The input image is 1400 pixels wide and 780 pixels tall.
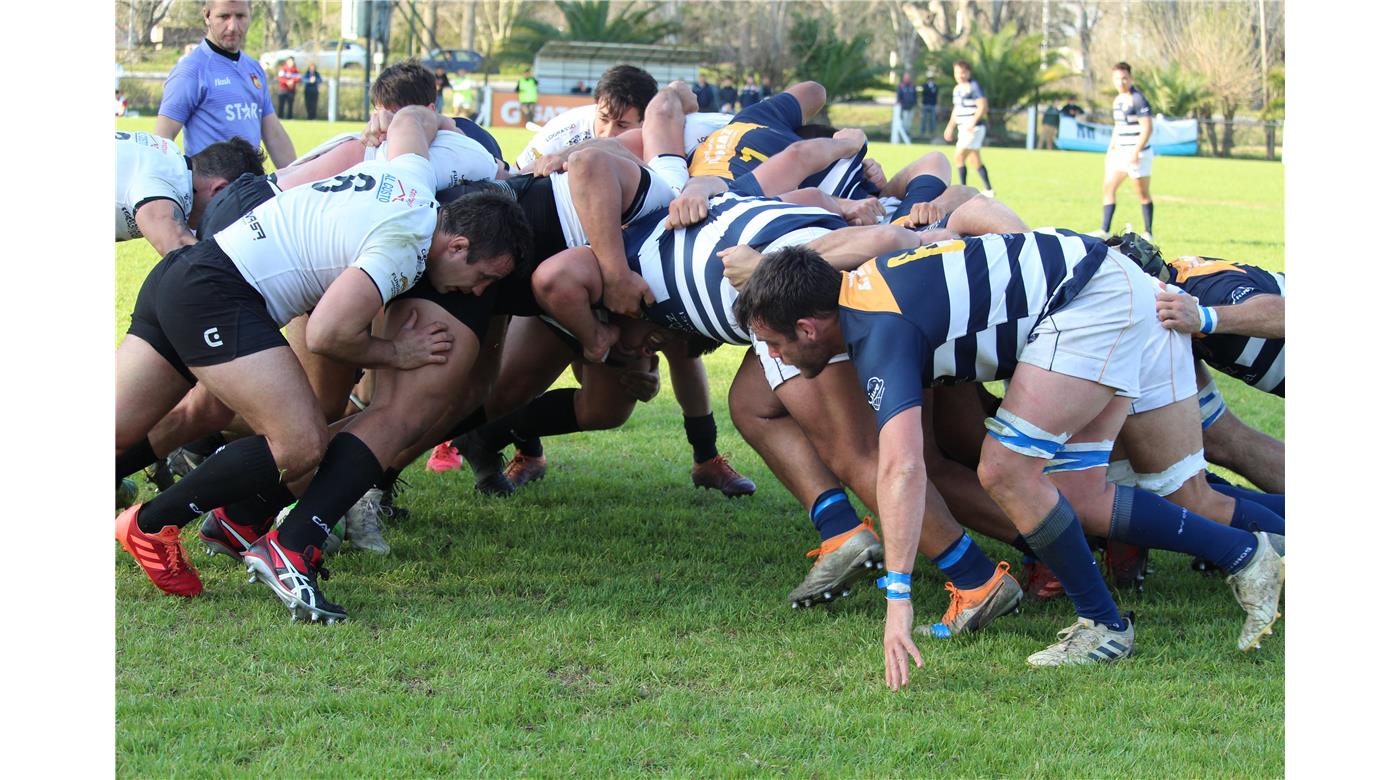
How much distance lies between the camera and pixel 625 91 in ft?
20.4

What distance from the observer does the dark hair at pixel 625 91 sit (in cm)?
621

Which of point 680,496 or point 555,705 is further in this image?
point 680,496

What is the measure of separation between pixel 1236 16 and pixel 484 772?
1696 inches

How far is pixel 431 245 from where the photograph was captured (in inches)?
177

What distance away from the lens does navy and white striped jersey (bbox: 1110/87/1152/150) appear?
15.8m

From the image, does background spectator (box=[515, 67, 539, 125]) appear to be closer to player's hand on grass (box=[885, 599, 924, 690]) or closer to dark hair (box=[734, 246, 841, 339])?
dark hair (box=[734, 246, 841, 339])

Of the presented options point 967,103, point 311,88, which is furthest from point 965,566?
point 311,88

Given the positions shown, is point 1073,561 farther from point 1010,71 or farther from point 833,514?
point 1010,71

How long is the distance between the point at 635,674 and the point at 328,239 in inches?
68.6

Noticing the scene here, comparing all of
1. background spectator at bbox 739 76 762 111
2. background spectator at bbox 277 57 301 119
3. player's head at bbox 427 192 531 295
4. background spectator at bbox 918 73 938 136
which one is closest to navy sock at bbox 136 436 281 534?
player's head at bbox 427 192 531 295

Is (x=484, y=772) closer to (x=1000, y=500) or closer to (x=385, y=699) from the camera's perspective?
(x=385, y=699)

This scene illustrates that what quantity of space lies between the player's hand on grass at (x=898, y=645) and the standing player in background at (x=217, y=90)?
512 centimetres

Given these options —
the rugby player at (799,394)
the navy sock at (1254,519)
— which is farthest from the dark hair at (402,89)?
the navy sock at (1254,519)

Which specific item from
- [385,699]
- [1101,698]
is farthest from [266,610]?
[1101,698]
